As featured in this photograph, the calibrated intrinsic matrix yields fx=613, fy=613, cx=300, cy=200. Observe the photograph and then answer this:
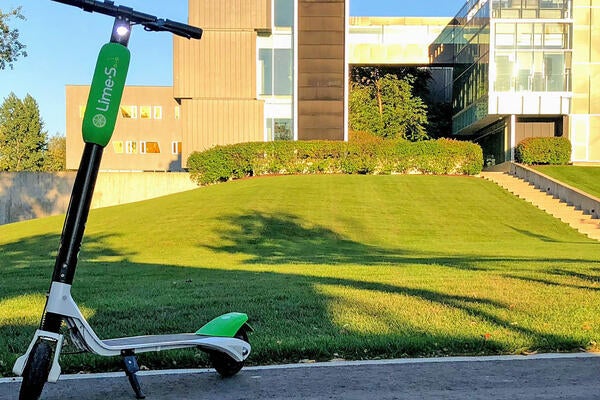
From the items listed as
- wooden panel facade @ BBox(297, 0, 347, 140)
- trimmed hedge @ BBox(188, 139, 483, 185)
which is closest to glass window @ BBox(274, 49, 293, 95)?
wooden panel facade @ BBox(297, 0, 347, 140)

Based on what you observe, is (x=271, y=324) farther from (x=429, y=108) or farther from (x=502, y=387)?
(x=429, y=108)

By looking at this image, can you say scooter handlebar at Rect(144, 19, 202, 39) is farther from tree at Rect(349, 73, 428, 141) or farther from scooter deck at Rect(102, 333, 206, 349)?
tree at Rect(349, 73, 428, 141)

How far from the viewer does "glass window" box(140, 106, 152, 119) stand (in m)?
57.0

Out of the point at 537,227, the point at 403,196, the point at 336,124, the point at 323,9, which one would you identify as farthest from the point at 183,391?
the point at 323,9

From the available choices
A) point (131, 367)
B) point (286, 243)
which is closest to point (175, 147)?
point (286, 243)

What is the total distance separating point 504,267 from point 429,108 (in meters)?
37.7

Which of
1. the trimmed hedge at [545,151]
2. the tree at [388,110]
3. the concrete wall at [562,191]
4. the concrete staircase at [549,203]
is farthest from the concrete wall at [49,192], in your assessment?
the trimmed hedge at [545,151]

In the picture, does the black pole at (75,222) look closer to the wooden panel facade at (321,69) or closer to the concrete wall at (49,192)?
the concrete wall at (49,192)

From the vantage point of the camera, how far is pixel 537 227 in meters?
22.8

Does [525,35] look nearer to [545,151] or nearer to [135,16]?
[545,151]

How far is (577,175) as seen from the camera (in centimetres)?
3025

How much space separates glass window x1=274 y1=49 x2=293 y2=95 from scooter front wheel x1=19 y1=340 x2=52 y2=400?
35.2 metres

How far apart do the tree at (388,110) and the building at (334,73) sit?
3.88 metres

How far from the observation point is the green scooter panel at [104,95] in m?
3.30
